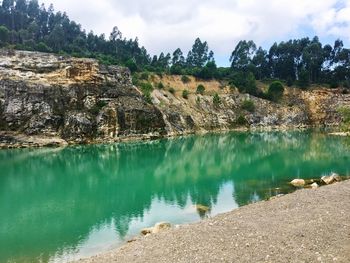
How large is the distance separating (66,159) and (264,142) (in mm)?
41393

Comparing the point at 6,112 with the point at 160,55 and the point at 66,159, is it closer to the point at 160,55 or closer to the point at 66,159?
the point at 66,159

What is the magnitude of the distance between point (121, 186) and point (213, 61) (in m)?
105

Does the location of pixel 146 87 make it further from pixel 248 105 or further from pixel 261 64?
pixel 261 64

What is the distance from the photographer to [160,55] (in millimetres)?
147500

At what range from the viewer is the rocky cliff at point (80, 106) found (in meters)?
80.4

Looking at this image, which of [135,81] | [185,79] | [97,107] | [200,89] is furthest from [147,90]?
[185,79]

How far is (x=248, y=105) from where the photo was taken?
120375 millimetres

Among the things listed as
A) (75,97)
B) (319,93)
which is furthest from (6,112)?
(319,93)

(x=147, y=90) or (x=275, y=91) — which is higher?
(x=147, y=90)

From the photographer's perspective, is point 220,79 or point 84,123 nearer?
point 84,123

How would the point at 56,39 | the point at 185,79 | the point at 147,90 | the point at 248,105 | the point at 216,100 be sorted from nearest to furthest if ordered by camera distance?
the point at 147,90, the point at 216,100, the point at 248,105, the point at 56,39, the point at 185,79

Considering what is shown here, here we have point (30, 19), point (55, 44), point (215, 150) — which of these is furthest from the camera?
point (30, 19)

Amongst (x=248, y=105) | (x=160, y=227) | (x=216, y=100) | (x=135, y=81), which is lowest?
(x=160, y=227)

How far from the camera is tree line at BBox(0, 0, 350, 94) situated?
443ft
